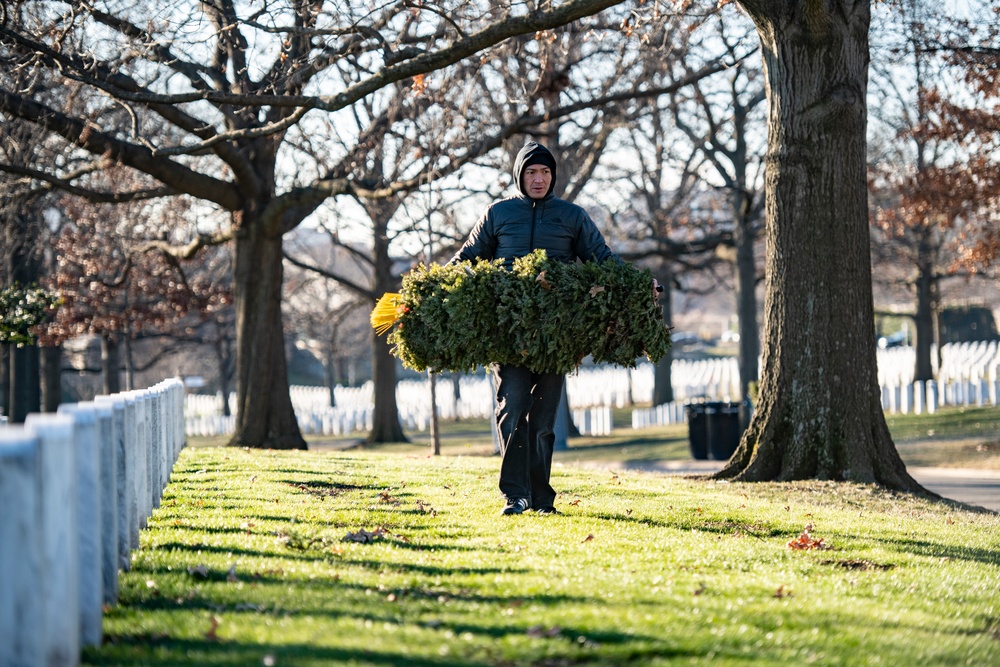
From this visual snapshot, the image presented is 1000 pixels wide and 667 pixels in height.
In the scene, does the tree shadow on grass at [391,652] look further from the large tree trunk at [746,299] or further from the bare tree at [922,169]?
the large tree trunk at [746,299]

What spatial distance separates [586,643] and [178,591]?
1.95m

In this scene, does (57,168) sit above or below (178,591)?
above

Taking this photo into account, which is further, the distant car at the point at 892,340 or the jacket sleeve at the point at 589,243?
the distant car at the point at 892,340

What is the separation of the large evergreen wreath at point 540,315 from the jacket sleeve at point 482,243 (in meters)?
0.33

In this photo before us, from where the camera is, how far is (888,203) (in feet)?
118

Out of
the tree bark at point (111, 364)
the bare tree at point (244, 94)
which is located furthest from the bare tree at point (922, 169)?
the tree bark at point (111, 364)

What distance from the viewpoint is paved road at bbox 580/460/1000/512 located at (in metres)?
14.4

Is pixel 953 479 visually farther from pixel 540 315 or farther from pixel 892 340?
pixel 892 340

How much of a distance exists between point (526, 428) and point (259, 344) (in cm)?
1256

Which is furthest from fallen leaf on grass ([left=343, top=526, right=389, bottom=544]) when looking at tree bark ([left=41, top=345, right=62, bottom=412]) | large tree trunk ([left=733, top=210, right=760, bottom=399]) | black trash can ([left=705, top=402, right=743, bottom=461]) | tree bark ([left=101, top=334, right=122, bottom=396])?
tree bark ([left=101, top=334, right=122, bottom=396])

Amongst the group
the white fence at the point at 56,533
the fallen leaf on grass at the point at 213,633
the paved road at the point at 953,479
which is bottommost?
the paved road at the point at 953,479

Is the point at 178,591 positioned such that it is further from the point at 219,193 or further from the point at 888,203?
the point at 888,203

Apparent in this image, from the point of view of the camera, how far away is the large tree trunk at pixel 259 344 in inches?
766

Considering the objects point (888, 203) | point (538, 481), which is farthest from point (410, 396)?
point (538, 481)
